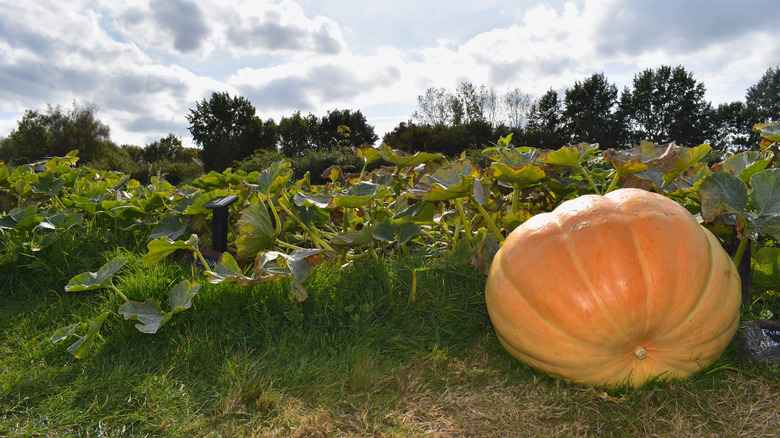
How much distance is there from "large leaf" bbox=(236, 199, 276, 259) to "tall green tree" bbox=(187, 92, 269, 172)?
93.2 feet

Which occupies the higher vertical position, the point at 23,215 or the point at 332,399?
the point at 23,215

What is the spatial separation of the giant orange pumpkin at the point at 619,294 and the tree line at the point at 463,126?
24333 mm

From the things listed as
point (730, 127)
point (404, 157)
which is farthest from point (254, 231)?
point (730, 127)

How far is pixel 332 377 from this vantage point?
1587 mm

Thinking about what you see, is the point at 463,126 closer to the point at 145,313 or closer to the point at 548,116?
the point at 548,116

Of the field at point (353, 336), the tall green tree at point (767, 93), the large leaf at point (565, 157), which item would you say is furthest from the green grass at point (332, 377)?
the tall green tree at point (767, 93)

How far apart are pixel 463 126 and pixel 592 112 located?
10.3m

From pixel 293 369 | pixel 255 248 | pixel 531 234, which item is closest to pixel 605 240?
pixel 531 234

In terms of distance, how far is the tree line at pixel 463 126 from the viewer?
26.9 m

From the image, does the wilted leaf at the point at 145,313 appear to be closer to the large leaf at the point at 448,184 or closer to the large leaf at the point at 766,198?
the large leaf at the point at 448,184

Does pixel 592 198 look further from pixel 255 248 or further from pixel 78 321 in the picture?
pixel 78 321

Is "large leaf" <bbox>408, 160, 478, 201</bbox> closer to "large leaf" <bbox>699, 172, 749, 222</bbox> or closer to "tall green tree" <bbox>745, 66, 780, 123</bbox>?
"large leaf" <bbox>699, 172, 749, 222</bbox>

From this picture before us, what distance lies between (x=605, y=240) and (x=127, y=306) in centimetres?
170

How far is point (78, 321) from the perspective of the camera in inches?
84.1
